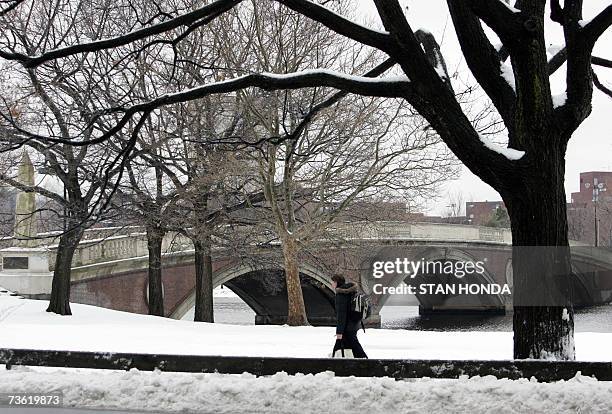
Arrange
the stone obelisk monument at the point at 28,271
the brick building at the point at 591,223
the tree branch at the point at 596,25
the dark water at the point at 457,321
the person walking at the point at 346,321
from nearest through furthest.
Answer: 1. the tree branch at the point at 596,25
2. the person walking at the point at 346,321
3. the stone obelisk monument at the point at 28,271
4. the dark water at the point at 457,321
5. the brick building at the point at 591,223

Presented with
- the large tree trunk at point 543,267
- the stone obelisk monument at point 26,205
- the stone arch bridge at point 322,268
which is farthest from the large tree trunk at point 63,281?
the large tree trunk at point 543,267

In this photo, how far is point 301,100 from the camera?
19344mm

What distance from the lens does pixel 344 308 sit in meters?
10.5

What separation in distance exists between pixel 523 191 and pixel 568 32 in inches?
71.4

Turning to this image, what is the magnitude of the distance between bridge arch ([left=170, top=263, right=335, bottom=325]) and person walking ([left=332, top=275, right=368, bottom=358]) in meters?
18.0

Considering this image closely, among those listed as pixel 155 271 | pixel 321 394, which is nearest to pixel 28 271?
pixel 155 271

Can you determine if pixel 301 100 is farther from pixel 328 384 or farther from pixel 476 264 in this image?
pixel 476 264

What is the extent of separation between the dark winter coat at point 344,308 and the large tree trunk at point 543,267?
8.16 ft

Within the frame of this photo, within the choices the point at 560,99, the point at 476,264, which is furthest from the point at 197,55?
the point at 476,264

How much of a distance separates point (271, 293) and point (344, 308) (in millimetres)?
25696

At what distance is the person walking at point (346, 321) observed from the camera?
1045 centimetres

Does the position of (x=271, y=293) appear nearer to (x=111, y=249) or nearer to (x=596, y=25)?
(x=111, y=249)

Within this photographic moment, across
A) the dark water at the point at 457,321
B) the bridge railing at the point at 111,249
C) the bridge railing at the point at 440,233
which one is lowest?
the dark water at the point at 457,321

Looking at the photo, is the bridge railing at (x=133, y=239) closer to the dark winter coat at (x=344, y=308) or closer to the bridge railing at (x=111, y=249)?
the bridge railing at (x=111, y=249)
